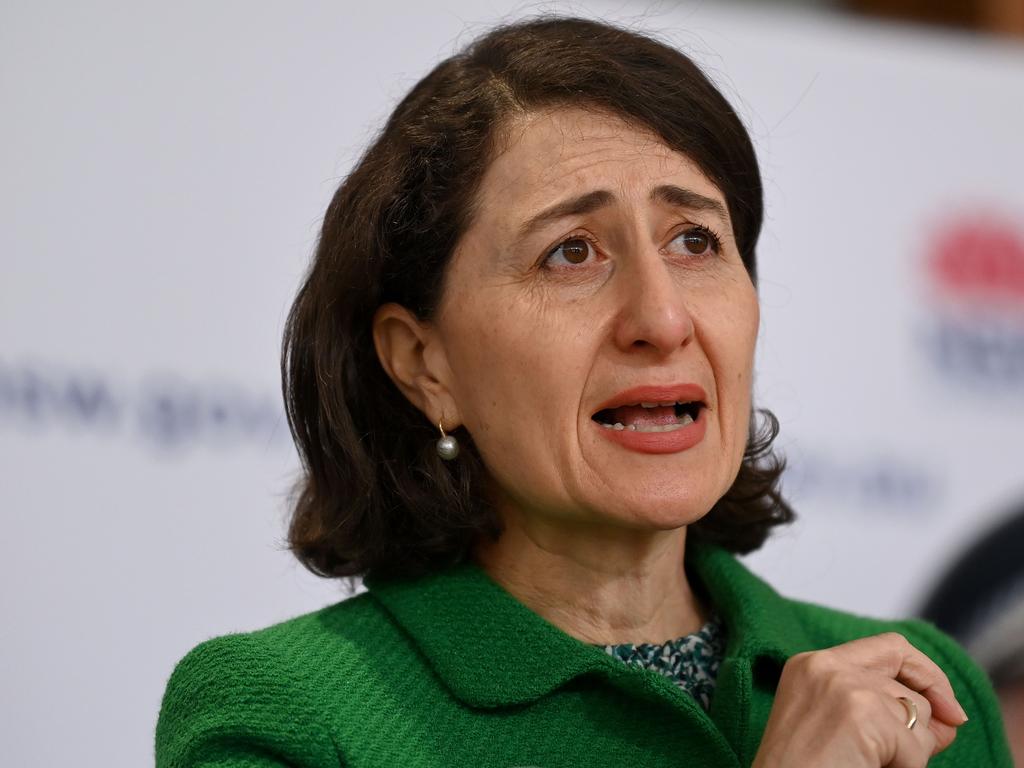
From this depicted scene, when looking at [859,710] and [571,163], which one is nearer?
[859,710]

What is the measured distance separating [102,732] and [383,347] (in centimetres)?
92

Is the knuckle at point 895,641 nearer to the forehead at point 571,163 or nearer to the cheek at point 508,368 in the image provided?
the cheek at point 508,368

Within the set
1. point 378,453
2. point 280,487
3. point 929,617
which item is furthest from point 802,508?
point 378,453

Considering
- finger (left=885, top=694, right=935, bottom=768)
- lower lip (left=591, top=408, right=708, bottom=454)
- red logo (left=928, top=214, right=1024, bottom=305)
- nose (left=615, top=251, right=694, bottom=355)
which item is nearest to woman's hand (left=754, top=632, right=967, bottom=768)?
finger (left=885, top=694, right=935, bottom=768)

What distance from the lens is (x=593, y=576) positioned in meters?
1.75

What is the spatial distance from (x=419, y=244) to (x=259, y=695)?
0.58 m

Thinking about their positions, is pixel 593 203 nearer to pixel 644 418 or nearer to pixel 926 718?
pixel 644 418

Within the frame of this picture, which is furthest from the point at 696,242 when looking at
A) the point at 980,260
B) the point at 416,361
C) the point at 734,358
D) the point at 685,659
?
the point at 980,260

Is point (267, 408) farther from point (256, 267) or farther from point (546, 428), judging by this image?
point (546, 428)

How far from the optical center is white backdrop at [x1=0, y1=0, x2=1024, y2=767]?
7.55 ft

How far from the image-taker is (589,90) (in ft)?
5.69

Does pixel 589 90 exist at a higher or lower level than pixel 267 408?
higher

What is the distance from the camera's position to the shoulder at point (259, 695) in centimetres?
155

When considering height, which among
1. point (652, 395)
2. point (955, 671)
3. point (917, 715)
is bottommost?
point (955, 671)
